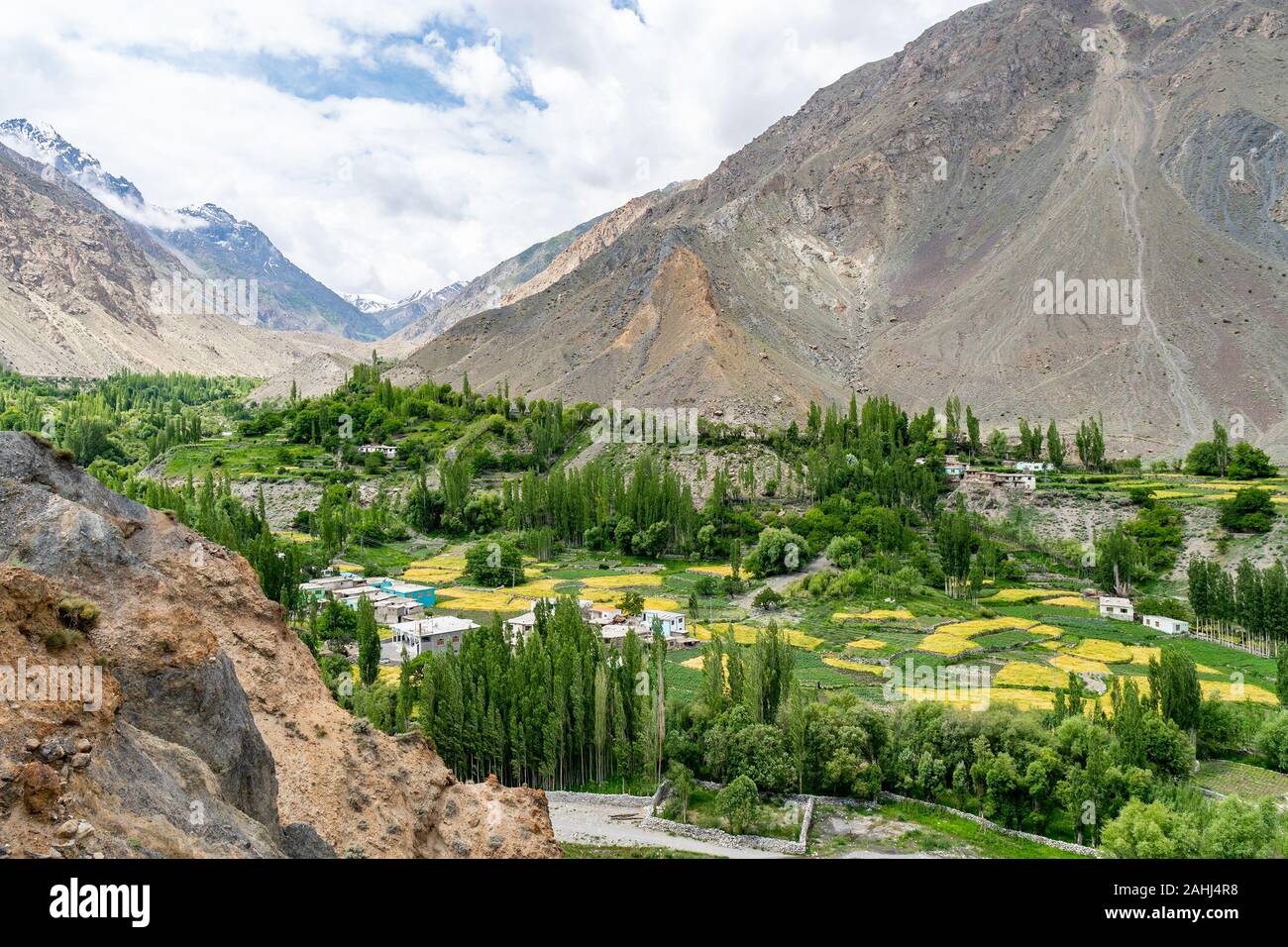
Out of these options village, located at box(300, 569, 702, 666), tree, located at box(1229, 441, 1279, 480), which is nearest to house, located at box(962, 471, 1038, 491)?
tree, located at box(1229, 441, 1279, 480)

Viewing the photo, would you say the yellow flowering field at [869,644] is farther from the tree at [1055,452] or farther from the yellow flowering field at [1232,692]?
the tree at [1055,452]

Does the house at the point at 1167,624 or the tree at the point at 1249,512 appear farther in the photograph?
the tree at the point at 1249,512

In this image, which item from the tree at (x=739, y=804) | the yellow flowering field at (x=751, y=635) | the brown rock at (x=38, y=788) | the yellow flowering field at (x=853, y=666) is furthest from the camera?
the yellow flowering field at (x=751, y=635)

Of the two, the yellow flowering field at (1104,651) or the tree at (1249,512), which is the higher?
the tree at (1249,512)

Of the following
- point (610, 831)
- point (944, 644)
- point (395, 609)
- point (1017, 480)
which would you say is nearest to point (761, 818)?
point (610, 831)

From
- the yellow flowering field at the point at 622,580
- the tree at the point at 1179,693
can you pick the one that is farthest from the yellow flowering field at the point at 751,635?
the tree at the point at 1179,693
